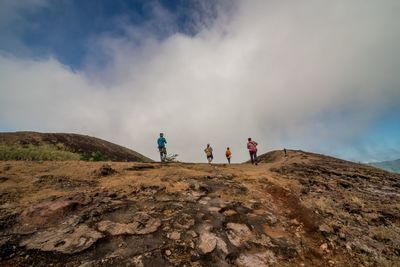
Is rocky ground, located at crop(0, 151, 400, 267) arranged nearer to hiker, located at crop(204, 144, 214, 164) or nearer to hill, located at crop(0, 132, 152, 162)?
hill, located at crop(0, 132, 152, 162)

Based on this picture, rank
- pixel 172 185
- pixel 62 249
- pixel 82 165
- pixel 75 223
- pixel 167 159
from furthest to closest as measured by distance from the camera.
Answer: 1. pixel 167 159
2. pixel 82 165
3. pixel 172 185
4. pixel 75 223
5. pixel 62 249

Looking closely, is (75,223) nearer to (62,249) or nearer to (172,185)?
(62,249)

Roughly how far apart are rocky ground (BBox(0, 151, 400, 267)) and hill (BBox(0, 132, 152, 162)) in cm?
616

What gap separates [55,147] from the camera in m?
26.5

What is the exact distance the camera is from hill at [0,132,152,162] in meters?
18.3

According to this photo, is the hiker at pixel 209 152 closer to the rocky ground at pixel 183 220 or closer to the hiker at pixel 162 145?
the hiker at pixel 162 145

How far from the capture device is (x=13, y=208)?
26.4 ft

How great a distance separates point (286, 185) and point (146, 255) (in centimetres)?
810

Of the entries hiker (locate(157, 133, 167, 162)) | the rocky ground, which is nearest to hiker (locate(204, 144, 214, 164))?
hiker (locate(157, 133, 167, 162))

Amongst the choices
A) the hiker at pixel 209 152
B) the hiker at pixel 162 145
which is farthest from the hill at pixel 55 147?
the hiker at pixel 209 152

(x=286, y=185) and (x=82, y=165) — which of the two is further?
(x=82, y=165)

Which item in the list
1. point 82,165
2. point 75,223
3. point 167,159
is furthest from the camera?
point 167,159

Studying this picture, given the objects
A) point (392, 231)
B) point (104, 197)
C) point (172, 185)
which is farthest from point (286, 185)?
point (104, 197)

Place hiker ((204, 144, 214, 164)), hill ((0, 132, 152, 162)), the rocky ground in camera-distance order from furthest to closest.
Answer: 1. hiker ((204, 144, 214, 164))
2. hill ((0, 132, 152, 162))
3. the rocky ground
